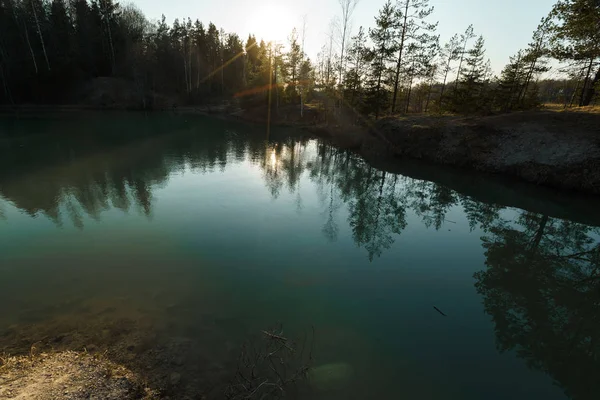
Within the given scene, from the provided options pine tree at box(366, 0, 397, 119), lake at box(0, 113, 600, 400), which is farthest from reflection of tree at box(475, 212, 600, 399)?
pine tree at box(366, 0, 397, 119)

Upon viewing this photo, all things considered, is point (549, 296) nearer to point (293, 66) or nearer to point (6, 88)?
point (293, 66)

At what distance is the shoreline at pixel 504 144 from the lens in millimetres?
20969

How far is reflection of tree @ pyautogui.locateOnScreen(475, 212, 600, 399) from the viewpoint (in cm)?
734

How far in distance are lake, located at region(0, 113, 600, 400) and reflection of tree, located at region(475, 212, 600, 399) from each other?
0.19 feet

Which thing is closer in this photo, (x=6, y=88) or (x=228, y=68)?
(x=6, y=88)

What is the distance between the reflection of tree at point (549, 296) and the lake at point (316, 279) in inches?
2.2

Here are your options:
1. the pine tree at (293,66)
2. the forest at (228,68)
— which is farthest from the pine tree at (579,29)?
the pine tree at (293,66)

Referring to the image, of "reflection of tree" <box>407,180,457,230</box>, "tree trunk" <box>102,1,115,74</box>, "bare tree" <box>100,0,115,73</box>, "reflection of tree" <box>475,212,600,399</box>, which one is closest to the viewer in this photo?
"reflection of tree" <box>475,212,600,399</box>

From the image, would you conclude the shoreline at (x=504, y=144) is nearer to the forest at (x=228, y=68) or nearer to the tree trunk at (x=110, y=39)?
the forest at (x=228, y=68)

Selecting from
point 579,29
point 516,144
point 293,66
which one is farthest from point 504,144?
point 293,66

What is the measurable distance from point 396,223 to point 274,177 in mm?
11462

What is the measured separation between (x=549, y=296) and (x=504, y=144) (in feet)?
65.1

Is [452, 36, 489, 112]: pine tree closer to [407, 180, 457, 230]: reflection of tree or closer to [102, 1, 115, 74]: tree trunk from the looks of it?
[407, 180, 457, 230]: reflection of tree

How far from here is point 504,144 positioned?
25.3m
